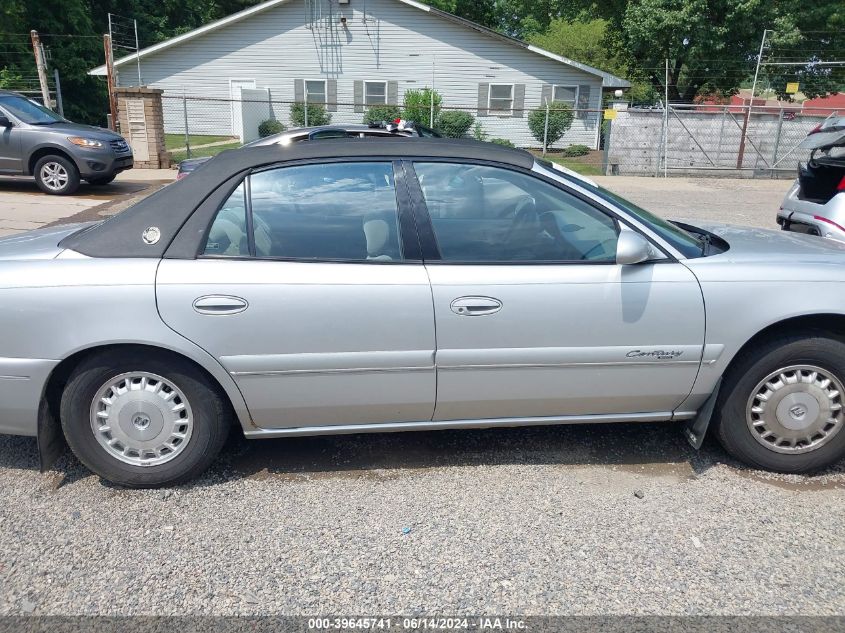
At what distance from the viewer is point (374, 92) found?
27922mm

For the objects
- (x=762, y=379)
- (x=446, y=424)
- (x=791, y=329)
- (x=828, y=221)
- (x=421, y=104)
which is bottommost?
(x=446, y=424)

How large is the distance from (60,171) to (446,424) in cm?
1177

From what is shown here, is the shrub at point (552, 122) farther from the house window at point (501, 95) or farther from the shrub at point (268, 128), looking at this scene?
the shrub at point (268, 128)

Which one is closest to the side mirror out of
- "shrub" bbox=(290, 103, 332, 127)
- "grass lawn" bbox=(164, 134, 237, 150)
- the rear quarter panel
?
the rear quarter panel

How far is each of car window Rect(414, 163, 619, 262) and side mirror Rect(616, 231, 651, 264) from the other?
0.12 metres

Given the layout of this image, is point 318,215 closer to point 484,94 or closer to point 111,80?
point 111,80

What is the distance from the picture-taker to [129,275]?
10.3ft

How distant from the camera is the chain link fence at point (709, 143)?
753 inches

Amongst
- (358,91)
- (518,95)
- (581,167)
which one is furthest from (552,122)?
(358,91)

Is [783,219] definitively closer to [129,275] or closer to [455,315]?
[455,315]

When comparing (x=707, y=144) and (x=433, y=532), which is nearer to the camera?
(x=433, y=532)

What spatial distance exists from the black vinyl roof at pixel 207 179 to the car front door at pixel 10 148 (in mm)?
10559

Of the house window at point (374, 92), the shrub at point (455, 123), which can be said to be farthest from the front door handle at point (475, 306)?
the house window at point (374, 92)

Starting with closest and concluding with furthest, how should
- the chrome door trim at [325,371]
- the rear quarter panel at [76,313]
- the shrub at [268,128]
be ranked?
the rear quarter panel at [76,313] < the chrome door trim at [325,371] < the shrub at [268,128]
